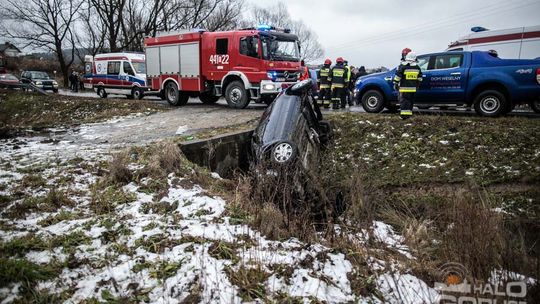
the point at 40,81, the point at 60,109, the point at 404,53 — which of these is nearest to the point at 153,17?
the point at 40,81

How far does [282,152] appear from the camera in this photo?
17.8 feet

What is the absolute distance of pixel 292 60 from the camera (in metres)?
12.4

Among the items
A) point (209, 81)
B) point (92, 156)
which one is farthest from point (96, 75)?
point (92, 156)

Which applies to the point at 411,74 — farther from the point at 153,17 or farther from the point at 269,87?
the point at 153,17

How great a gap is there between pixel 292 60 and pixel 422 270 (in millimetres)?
10157

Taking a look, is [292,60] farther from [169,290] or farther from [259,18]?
[259,18]

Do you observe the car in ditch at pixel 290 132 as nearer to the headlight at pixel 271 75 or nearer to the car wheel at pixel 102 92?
the headlight at pixel 271 75

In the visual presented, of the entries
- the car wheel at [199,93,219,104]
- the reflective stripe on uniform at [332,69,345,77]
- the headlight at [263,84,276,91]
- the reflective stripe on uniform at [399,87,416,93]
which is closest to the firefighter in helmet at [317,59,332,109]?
the reflective stripe on uniform at [332,69,345,77]

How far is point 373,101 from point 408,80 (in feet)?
7.13

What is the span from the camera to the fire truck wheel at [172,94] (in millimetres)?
14570

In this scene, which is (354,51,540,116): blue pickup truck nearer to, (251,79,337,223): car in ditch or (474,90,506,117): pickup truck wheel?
(474,90,506,117): pickup truck wheel

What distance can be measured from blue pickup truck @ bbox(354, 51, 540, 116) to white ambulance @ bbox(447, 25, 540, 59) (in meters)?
4.11

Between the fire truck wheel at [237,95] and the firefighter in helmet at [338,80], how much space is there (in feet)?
9.84

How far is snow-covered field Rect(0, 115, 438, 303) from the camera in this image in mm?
2764
